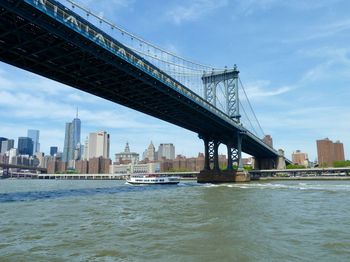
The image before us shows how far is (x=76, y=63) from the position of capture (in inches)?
1422

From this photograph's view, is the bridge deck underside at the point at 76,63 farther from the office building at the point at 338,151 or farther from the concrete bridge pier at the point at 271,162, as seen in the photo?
the office building at the point at 338,151

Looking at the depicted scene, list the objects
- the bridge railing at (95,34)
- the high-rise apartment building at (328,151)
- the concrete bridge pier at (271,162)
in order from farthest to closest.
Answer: the high-rise apartment building at (328,151)
the concrete bridge pier at (271,162)
the bridge railing at (95,34)

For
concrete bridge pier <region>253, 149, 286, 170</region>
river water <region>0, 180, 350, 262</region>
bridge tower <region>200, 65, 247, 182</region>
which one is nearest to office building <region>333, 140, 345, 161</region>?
concrete bridge pier <region>253, 149, 286, 170</region>

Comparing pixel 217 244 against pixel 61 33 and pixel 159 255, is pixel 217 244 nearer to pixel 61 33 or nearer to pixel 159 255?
pixel 159 255

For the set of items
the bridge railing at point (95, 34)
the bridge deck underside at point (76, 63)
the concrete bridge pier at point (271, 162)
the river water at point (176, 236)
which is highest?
the bridge railing at point (95, 34)

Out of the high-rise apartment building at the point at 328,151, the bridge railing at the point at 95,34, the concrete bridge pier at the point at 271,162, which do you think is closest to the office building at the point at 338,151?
the high-rise apartment building at the point at 328,151

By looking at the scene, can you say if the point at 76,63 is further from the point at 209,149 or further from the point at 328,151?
the point at 328,151

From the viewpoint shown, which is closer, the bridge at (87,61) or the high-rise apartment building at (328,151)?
the bridge at (87,61)

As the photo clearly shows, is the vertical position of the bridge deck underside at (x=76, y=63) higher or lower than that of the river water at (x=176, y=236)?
higher

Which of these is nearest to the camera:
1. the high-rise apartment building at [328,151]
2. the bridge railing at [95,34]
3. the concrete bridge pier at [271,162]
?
the bridge railing at [95,34]

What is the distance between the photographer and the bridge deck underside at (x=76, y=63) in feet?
92.0

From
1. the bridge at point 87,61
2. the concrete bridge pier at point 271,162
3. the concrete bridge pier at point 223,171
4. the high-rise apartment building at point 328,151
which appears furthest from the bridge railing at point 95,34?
the high-rise apartment building at point 328,151

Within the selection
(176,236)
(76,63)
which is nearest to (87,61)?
(76,63)

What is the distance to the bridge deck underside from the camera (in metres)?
28.0
